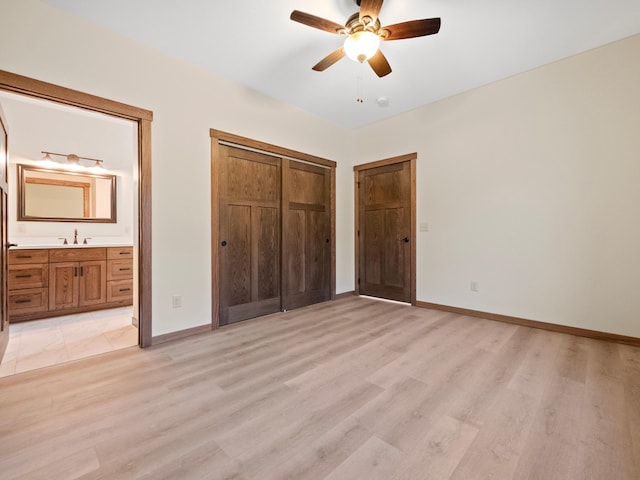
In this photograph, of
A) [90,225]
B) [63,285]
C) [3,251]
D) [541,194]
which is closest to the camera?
[3,251]

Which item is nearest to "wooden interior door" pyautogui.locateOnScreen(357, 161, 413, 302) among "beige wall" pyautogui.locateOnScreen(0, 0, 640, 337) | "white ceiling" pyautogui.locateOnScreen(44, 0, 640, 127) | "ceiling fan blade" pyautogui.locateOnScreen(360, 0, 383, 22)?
"beige wall" pyautogui.locateOnScreen(0, 0, 640, 337)

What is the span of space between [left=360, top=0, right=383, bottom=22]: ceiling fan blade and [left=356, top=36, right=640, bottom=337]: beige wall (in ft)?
6.65

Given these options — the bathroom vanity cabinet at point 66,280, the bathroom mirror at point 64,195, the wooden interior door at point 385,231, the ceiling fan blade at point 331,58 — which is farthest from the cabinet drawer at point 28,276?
the wooden interior door at point 385,231

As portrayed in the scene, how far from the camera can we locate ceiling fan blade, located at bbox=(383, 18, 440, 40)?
6.04ft

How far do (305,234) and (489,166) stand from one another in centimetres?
243

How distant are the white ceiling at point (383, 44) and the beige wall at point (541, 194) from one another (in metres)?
0.35

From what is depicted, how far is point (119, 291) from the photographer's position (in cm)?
379

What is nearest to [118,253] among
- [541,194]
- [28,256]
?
[28,256]

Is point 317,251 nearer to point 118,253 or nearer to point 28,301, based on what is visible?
point 118,253

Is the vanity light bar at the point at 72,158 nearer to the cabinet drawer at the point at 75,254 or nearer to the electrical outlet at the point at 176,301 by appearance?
the cabinet drawer at the point at 75,254

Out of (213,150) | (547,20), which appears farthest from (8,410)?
(547,20)

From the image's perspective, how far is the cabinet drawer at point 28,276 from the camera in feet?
Answer: 10.2

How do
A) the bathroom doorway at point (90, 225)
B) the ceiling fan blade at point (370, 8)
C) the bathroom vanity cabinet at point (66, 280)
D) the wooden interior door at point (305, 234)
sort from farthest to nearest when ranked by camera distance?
the wooden interior door at point (305, 234) → the bathroom vanity cabinet at point (66, 280) → the bathroom doorway at point (90, 225) → the ceiling fan blade at point (370, 8)

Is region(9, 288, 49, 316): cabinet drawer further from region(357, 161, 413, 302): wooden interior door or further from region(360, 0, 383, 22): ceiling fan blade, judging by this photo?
region(360, 0, 383, 22): ceiling fan blade
